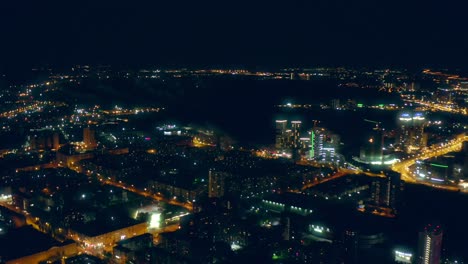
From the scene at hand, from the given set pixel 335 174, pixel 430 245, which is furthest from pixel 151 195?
pixel 430 245

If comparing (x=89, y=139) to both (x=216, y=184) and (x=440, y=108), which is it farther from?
(x=440, y=108)

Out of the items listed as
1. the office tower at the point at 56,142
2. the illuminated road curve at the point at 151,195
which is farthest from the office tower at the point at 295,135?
the office tower at the point at 56,142

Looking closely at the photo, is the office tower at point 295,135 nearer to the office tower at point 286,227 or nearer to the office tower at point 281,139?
the office tower at point 281,139

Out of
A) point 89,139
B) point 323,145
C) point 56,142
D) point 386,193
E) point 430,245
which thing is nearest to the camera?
point 430,245

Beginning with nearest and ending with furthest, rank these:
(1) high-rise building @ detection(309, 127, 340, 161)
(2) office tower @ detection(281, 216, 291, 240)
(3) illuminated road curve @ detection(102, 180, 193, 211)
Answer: (2) office tower @ detection(281, 216, 291, 240) → (3) illuminated road curve @ detection(102, 180, 193, 211) → (1) high-rise building @ detection(309, 127, 340, 161)

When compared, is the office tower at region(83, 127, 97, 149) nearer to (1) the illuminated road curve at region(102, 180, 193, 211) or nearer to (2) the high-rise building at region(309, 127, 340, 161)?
(1) the illuminated road curve at region(102, 180, 193, 211)

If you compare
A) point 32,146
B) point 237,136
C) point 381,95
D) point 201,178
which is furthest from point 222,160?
point 381,95

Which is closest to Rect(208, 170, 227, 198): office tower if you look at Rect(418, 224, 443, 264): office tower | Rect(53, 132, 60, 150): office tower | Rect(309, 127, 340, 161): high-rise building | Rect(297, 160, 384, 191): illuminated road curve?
Rect(297, 160, 384, 191): illuminated road curve
